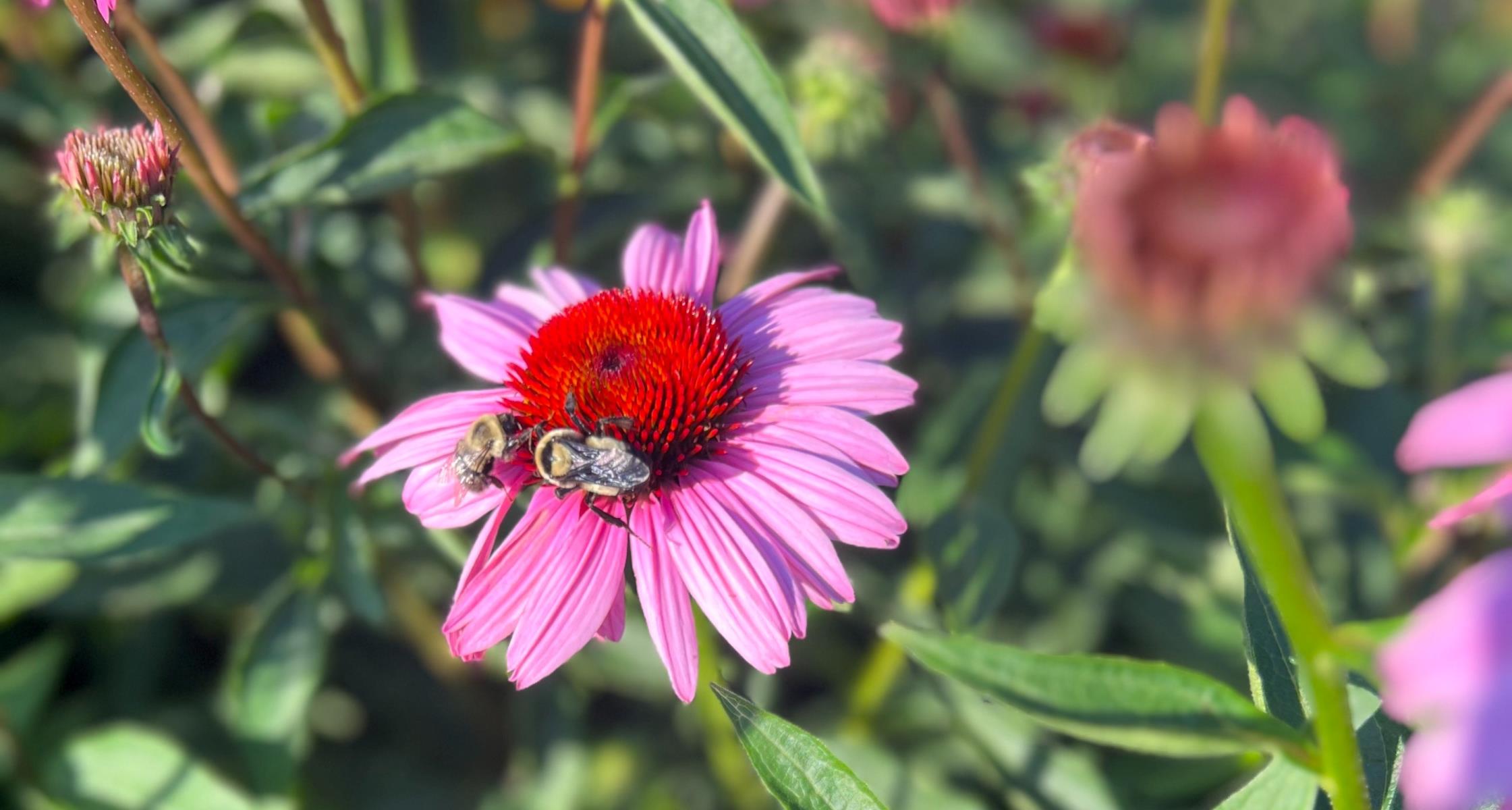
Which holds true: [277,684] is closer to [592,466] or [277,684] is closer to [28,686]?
[28,686]

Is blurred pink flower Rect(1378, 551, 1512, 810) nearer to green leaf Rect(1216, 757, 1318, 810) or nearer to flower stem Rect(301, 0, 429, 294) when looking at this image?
green leaf Rect(1216, 757, 1318, 810)

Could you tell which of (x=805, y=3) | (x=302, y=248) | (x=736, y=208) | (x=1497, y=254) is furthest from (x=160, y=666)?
(x=1497, y=254)

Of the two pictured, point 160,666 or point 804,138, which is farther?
point 160,666

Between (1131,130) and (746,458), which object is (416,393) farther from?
(1131,130)

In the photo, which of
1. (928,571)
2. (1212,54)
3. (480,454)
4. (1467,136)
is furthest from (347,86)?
(1467,136)

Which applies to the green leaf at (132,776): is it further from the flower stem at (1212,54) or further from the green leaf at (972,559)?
the flower stem at (1212,54)

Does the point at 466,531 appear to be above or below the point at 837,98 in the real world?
below
